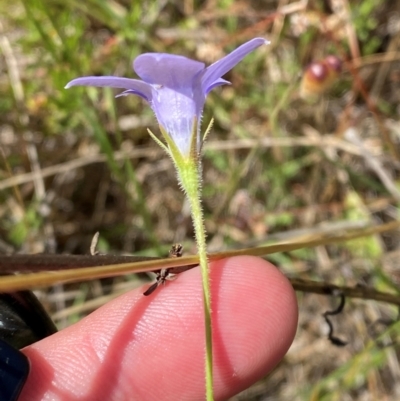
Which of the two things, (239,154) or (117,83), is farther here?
(239,154)

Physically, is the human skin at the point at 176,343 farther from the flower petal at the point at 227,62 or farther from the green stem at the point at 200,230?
the flower petal at the point at 227,62

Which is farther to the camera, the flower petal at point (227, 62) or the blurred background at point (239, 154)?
the blurred background at point (239, 154)

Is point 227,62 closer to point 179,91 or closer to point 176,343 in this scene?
point 179,91

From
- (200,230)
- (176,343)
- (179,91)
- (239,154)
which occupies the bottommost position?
(239,154)

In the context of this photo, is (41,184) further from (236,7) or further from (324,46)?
(324,46)

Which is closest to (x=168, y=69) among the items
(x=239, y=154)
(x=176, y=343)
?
(x=176, y=343)

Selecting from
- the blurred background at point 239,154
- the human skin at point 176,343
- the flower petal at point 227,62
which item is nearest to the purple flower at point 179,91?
the flower petal at point 227,62

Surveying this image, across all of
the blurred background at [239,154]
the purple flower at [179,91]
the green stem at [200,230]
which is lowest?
the blurred background at [239,154]
